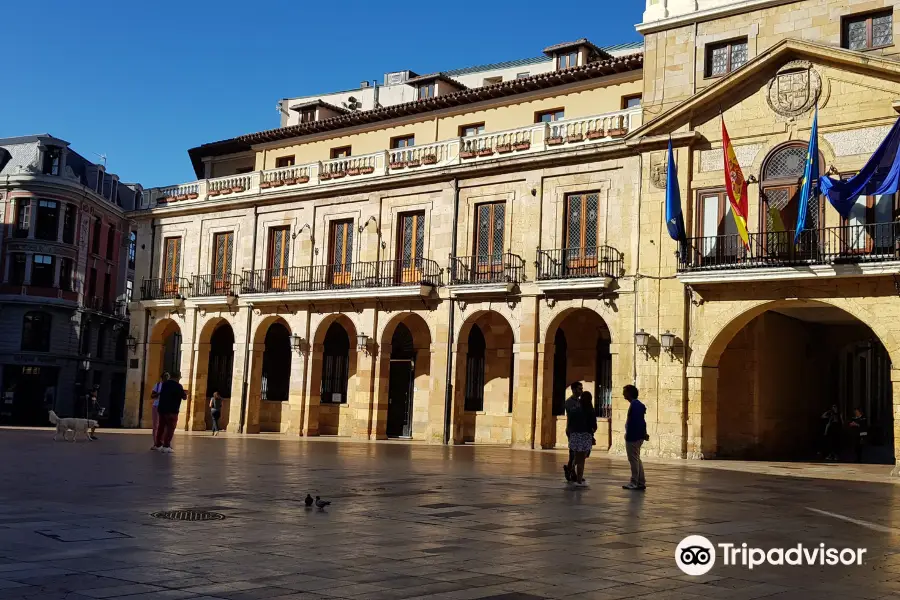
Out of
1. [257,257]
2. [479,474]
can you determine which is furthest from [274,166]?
[479,474]

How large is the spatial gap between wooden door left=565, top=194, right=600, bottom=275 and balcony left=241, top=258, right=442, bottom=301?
14.9 ft

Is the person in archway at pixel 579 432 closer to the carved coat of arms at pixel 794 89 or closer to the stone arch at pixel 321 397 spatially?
the carved coat of arms at pixel 794 89

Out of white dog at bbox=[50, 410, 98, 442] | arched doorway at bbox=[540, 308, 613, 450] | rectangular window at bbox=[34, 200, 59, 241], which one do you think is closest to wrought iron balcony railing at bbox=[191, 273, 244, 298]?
white dog at bbox=[50, 410, 98, 442]

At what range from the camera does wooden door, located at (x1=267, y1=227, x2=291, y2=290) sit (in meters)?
34.2

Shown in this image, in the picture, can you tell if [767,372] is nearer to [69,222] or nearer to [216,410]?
[216,410]

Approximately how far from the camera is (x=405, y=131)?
33812mm

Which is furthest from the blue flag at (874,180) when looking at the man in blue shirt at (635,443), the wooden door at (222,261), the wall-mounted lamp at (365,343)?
the wooden door at (222,261)

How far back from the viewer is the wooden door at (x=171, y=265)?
1463 inches

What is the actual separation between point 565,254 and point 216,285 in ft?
47.6

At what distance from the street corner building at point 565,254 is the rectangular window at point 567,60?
0.14 ft

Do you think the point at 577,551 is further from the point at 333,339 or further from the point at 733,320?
the point at 333,339

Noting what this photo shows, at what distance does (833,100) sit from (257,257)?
20.3 m

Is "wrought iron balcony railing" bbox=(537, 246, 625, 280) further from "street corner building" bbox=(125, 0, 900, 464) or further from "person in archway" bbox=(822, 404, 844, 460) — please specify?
"person in archway" bbox=(822, 404, 844, 460)

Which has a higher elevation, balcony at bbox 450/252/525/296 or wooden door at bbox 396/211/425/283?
wooden door at bbox 396/211/425/283
